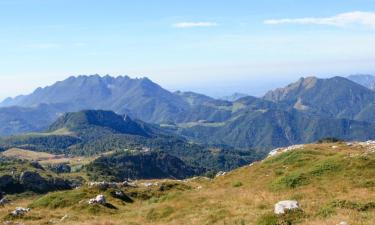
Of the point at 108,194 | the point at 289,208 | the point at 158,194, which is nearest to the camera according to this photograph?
the point at 289,208

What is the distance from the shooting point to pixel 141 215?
4716 centimetres

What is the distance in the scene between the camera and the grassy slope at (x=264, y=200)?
33.5m

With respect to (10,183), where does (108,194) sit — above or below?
above

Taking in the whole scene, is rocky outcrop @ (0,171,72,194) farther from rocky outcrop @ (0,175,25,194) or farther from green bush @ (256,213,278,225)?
green bush @ (256,213,278,225)

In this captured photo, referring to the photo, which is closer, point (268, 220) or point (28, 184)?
point (268, 220)

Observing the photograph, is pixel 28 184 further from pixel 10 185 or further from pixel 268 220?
pixel 268 220

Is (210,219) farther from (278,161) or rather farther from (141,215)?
(278,161)

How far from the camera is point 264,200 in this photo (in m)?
42.7

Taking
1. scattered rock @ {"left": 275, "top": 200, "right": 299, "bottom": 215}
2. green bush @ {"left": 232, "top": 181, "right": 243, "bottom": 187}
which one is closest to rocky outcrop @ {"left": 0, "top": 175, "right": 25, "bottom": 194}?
green bush @ {"left": 232, "top": 181, "right": 243, "bottom": 187}

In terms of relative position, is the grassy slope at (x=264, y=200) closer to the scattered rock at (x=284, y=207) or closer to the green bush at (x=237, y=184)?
the green bush at (x=237, y=184)

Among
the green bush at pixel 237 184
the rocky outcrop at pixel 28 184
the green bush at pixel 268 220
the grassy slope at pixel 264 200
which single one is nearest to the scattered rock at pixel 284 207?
the grassy slope at pixel 264 200

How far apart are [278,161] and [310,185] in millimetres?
23458

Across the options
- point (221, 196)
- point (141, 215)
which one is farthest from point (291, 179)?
point (141, 215)

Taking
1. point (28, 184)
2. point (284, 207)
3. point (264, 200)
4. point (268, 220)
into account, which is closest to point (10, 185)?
point (28, 184)
